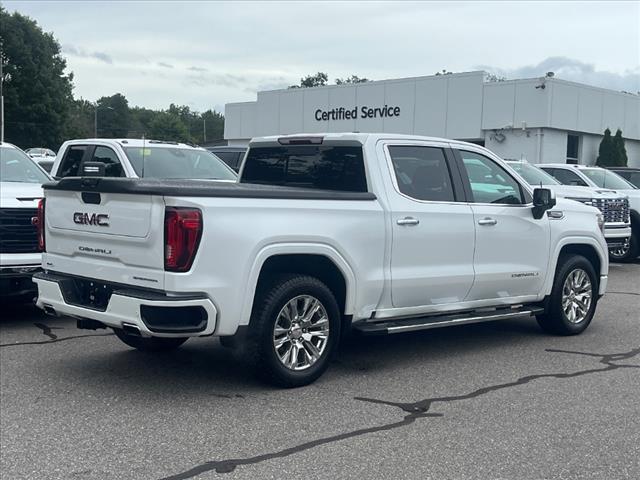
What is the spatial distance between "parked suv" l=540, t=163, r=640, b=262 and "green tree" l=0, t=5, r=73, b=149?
5559 centimetres

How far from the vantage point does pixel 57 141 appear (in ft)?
225

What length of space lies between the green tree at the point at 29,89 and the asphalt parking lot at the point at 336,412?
2401 inches

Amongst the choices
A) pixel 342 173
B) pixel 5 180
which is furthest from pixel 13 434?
pixel 5 180

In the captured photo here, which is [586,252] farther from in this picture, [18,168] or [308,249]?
[18,168]

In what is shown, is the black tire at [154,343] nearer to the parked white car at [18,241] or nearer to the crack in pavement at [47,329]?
the crack in pavement at [47,329]

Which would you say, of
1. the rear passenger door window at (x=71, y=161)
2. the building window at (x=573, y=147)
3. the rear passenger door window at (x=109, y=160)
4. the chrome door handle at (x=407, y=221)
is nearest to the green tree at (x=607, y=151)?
the building window at (x=573, y=147)

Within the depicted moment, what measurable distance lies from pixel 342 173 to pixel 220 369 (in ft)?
6.36

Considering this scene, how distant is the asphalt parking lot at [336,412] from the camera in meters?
4.85

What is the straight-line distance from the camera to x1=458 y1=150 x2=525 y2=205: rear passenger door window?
7.84m

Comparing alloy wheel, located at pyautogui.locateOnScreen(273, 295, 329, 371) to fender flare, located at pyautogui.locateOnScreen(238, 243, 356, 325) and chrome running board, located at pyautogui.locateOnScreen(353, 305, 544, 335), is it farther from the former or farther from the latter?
chrome running board, located at pyautogui.locateOnScreen(353, 305, 544, 335)

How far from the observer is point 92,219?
6355mm

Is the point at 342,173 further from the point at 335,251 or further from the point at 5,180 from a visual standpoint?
the point at 5,180

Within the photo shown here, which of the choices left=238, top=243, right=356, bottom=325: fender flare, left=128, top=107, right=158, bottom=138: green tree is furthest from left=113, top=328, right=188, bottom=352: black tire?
left=128, top=107, right=158, bottom=138: green tree

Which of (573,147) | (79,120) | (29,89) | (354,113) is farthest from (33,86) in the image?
(573,147)
